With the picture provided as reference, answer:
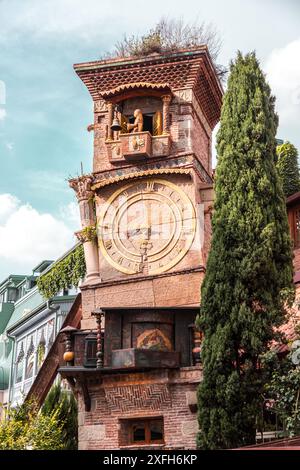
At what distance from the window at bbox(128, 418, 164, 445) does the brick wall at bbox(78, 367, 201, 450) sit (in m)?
0.22

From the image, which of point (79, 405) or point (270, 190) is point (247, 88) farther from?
point (79, 405)

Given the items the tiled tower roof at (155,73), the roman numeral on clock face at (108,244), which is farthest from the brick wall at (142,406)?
the tiled tower roof at (155,73)

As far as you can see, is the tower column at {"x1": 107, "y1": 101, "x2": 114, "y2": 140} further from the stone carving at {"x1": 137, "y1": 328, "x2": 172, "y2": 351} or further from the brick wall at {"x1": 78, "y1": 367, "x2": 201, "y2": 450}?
the brick wall at {"x1": 78, "y1": 367, "x2": 201, "y2": 450}

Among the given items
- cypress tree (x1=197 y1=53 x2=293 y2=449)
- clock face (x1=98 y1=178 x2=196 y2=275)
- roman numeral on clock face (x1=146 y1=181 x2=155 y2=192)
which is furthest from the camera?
roman numeral on clock face (x1=146 y1=181 x2=155 y2=192)

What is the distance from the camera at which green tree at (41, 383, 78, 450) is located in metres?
17.9

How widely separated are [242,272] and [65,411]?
6604mm

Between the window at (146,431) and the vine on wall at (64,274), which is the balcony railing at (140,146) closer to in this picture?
the window at (146,431)

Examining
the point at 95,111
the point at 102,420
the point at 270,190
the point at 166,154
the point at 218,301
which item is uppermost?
the point at 95,111

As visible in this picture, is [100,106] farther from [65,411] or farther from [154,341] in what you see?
[65,411]

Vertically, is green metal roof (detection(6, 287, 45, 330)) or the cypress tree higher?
green metal roof (detection(6, 287, 45, 330))

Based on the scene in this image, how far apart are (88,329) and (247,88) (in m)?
5.89

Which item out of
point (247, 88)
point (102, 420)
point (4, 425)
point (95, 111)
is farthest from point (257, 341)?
point (95, 111)

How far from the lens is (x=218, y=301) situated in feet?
46.9

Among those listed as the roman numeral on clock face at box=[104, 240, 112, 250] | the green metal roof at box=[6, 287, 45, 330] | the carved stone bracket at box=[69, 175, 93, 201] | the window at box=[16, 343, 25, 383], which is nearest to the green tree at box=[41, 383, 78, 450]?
the roman numeral on clock face at box=[104, 240, 112, 250]
